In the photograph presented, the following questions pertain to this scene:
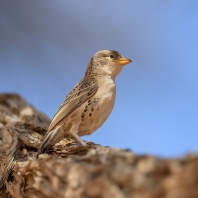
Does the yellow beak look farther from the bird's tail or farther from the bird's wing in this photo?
the bird's tail

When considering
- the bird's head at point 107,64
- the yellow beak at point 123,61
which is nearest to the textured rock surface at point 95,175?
the bird's head at point 107,64

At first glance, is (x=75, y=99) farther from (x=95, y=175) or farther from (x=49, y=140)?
(x=95, y=175)

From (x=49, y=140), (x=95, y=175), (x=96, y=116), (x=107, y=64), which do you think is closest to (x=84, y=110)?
(x=96, y=116)

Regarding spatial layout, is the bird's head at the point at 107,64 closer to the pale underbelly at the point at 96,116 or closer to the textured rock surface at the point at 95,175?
the pale underbelly at the point at 96,116

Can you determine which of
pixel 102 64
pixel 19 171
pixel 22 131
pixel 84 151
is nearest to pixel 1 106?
pixel 22 131

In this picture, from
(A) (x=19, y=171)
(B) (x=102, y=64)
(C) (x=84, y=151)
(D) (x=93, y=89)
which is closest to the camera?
(C) (x=84, y=151)

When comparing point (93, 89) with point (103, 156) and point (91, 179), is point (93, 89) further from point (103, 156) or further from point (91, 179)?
point (91, 179)
